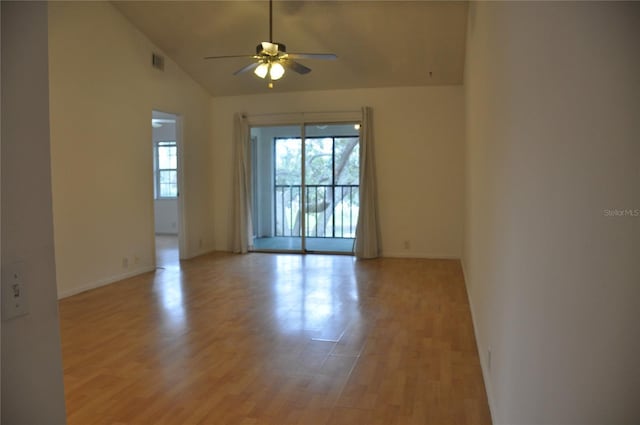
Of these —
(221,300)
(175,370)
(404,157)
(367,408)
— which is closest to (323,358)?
(367,408)

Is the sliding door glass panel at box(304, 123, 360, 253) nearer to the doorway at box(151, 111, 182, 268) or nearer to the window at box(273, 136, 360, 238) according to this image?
the window at box(273, 136, 360, 238)

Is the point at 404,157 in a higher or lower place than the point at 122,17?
lower

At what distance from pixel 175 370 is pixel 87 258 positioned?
2.62 metres

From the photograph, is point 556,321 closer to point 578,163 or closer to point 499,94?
point 578,163

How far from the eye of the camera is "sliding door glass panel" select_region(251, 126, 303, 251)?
7.17 meters

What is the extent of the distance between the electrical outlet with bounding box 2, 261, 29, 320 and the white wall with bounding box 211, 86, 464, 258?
5989mm

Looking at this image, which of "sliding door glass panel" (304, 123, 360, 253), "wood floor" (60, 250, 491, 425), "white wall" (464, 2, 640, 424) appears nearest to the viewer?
"white wall" (464, 2, 640, 424)

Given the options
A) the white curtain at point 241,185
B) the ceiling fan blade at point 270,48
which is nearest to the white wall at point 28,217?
the ceiling fan blade at point 270,48

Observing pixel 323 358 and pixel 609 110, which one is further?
pixel 323 358

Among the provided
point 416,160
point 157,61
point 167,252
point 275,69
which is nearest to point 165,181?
point 167,252

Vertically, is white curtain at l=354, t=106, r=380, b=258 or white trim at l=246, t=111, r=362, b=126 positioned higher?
white trim at l=246, t=111, r=362, b=126

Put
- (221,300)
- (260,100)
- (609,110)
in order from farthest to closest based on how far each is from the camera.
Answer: (260,100)
(221,300)
(609,110)

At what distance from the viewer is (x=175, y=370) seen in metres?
2.65

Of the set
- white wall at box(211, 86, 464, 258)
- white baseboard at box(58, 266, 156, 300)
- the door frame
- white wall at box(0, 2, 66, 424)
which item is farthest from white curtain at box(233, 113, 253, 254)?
white wall at box(0, 2, 66, 424)
